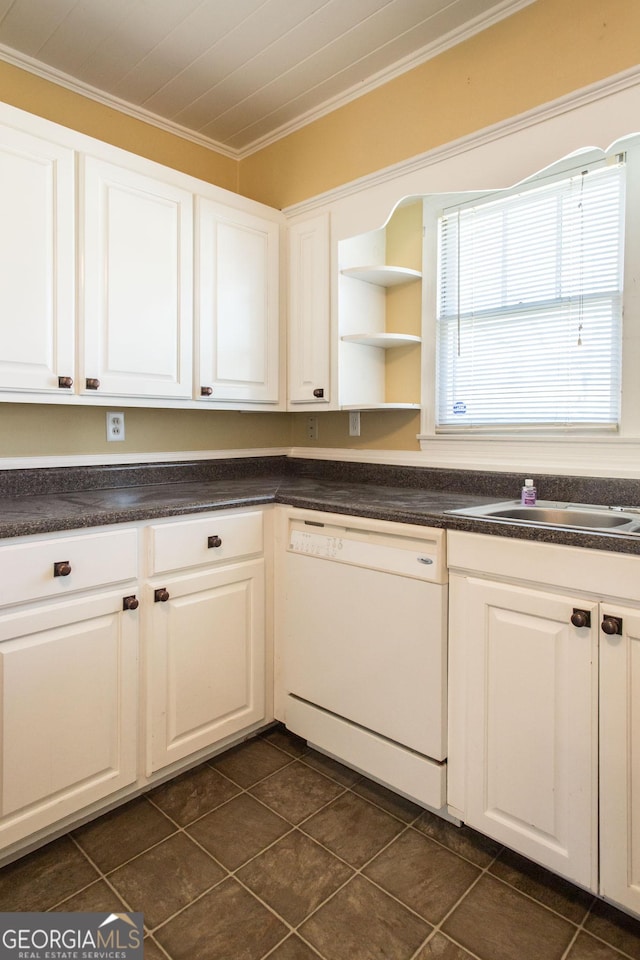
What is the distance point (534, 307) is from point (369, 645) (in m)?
1.33

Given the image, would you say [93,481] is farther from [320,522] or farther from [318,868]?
[318,868]

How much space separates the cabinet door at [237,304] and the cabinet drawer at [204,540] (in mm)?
599

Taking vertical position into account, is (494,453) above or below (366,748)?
above

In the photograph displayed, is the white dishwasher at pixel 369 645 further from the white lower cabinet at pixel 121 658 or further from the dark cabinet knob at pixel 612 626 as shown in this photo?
the dark cabinet knob at pixel 612 626

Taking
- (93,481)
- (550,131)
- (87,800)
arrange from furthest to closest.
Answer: (93,481), (550,131), (87,800)

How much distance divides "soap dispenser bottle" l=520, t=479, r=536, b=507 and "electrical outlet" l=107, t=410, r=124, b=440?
5.21 ft

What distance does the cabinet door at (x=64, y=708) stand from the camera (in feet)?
4.93

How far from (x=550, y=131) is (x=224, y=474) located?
183cm

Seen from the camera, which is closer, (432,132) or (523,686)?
(523,686)

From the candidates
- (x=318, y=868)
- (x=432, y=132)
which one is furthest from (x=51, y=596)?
(x=432, y=132)

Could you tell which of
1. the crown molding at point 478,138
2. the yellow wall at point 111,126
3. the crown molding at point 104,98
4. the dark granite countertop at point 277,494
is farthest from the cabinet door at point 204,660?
the crown molding at point 104,98

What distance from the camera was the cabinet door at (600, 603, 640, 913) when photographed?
130 centimetres

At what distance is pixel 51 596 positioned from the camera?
61.7 inches

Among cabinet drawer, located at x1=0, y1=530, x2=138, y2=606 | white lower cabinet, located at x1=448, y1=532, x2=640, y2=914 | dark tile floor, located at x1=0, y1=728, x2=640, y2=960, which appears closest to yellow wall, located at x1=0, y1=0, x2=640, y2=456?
cabinet drawer, located at x1=0, y1=530, x2=138, y2=606
